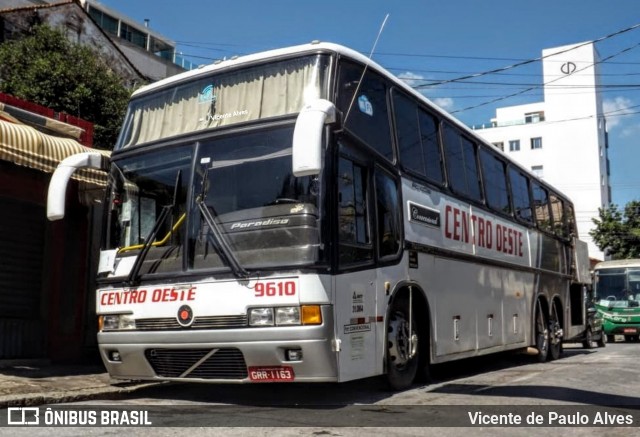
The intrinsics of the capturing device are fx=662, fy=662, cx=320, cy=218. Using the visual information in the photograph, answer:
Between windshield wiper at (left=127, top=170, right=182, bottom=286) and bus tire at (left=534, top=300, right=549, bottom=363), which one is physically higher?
windshield wiper at (left=127, top=170, right=182, bottom=286)

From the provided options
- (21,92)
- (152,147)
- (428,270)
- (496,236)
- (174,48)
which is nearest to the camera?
(152,147)

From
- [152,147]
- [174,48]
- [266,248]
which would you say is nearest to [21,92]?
[152,147]

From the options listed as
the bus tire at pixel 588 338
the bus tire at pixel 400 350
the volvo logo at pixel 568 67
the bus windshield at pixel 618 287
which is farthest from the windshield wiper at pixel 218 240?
the volvo logo at pixel 568 67

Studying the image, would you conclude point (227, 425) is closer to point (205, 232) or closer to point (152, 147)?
point (205, 232)

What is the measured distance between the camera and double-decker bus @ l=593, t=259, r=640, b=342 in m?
25.0

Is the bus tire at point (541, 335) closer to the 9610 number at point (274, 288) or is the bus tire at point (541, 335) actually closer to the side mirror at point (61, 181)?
the 9610 number at point (274, 288)

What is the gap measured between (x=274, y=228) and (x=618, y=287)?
77.8 feet

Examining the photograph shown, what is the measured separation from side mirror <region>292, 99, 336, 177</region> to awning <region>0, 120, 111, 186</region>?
181 inches

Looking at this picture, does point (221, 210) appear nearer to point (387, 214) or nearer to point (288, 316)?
point (288, 316)

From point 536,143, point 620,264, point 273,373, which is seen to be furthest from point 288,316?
point 536,143

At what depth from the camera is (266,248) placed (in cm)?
601

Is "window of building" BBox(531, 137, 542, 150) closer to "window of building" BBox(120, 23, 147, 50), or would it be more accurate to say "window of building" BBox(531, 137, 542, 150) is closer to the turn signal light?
"window of building" BBox(120, 23, 147, 50)

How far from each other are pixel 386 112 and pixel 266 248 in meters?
2.50

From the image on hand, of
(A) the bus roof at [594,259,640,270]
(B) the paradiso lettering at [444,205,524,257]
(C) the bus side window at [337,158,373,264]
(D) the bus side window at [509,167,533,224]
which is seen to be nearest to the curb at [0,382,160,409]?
(C) the bus side window at [337,158,373,264]
